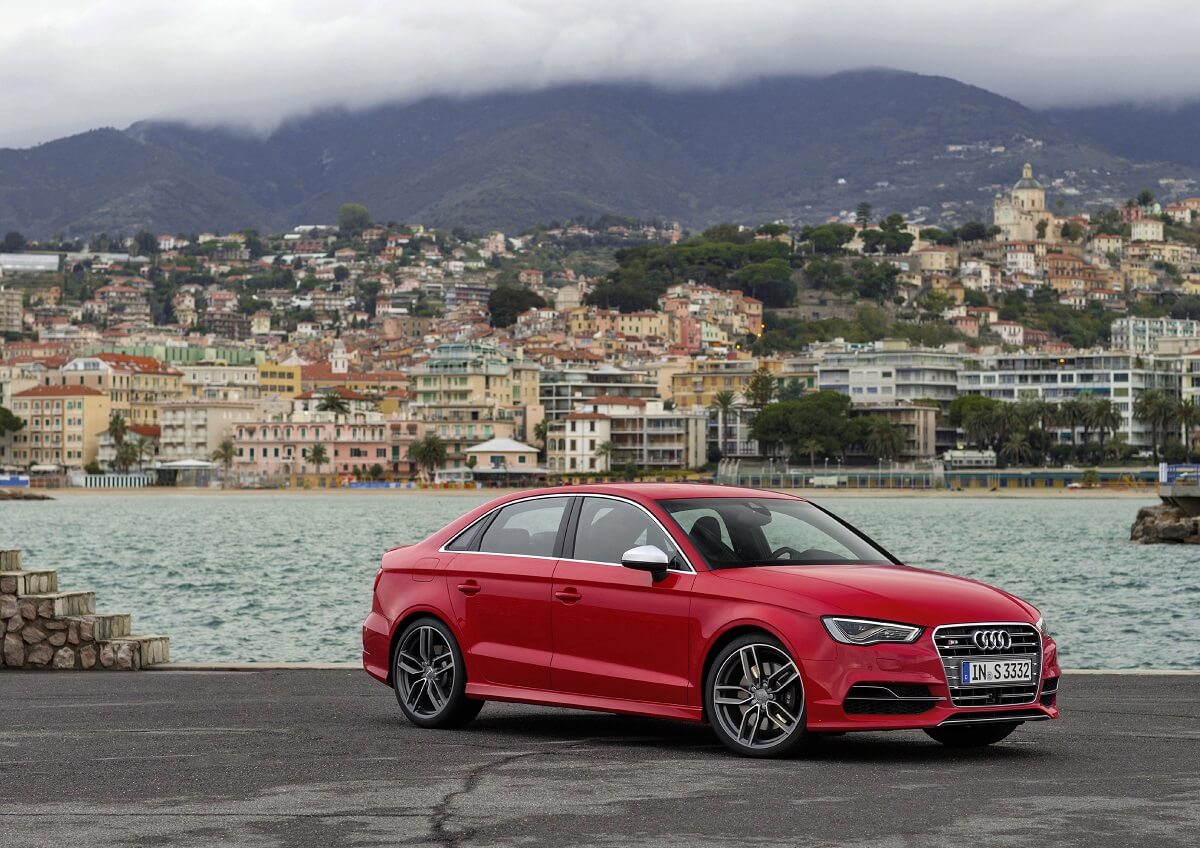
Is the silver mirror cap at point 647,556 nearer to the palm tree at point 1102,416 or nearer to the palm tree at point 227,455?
the palm tree at point 1102,416

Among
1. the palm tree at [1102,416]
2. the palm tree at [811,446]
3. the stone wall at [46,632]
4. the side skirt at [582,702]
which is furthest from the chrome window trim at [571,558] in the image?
the palm tree at [1102,416]

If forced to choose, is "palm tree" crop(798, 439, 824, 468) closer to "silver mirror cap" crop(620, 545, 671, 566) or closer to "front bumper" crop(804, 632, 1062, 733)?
"silver mirror cap" crop(620, 545, 671, 566)

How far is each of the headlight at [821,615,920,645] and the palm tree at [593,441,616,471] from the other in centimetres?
17870

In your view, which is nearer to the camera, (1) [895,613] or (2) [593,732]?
(1) [895,613]

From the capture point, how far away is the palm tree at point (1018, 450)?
602 ft

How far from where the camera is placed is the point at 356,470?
633 ft

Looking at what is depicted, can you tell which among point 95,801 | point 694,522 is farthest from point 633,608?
point 95,801

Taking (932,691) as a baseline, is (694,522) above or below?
above

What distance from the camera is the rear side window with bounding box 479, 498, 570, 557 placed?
12.6m

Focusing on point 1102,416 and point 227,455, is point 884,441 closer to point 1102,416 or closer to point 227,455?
point 1102,416

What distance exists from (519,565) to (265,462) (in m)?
184

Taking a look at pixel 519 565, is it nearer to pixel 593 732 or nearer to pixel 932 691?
pixel 593 732

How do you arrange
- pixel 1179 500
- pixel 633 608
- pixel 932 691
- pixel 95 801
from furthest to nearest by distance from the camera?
pixel 1179 500
pixel 633 608
pixel 932 691
pixel 95 801

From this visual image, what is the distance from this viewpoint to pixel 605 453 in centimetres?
19038
